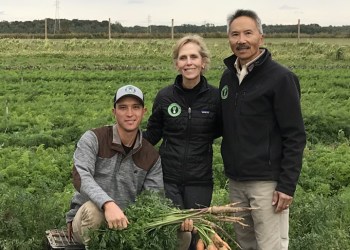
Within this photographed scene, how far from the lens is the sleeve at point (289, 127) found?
440 centimetres

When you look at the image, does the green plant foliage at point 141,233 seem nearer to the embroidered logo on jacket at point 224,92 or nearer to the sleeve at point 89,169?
the sleeve at point 89,169

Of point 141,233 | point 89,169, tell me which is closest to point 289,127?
point 141,233

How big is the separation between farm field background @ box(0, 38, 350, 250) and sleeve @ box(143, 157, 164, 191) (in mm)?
1246

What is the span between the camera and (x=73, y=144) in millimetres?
11203

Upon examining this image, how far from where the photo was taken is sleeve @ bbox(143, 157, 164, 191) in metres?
4.71

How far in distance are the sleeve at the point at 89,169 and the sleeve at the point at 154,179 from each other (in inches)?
18.0

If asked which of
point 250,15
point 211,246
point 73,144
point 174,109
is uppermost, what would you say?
point 250,15

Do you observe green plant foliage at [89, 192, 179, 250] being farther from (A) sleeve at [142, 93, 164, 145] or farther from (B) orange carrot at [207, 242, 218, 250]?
(A) sleeve at [142, 93, 164, 145]

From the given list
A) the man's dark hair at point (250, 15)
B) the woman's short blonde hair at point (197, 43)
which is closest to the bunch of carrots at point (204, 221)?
the woman's short blonde hair at point (197, 43)

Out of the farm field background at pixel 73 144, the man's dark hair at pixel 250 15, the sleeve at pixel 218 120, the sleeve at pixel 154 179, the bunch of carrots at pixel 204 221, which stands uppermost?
the man's dark hair at pixel 250 15

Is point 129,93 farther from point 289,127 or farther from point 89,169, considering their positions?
point 289,127

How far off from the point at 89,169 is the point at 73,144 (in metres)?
6.79

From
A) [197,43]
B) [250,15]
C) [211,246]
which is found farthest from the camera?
[197,43]

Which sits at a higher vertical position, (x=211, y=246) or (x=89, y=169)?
(x=89, y=169)
